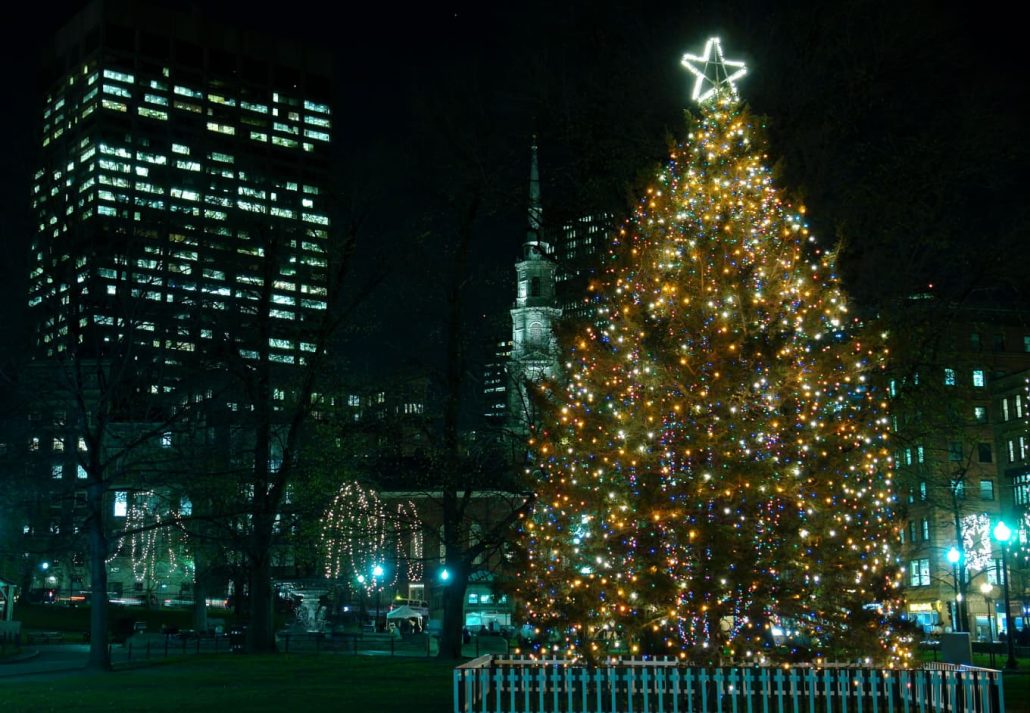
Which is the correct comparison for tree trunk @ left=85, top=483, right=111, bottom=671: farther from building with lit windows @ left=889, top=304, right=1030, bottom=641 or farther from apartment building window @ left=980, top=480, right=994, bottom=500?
apartment building window @ left=980, top=480, right=994, bottom=500

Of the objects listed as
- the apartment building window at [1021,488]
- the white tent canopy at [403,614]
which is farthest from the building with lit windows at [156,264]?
the apartment building window at [1021,488]

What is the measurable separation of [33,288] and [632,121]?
20.8 meters

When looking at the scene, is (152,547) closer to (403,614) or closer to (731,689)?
(403,614)

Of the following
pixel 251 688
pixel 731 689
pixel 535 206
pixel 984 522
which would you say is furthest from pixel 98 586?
pixel 984 522

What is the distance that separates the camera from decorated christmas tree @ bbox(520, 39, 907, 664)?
54.8 feet

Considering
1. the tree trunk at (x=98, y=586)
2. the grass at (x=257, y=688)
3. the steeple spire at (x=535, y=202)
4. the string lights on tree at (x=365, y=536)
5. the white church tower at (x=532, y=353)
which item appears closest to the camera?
the grass at (x=257, y=688)

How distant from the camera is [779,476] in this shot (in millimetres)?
16766

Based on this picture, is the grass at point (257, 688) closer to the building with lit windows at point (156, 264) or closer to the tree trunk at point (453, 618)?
the tree trunk at point (453, 618)

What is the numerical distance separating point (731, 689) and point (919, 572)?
77.6 meters

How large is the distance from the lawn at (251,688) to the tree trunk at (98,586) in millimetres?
1331

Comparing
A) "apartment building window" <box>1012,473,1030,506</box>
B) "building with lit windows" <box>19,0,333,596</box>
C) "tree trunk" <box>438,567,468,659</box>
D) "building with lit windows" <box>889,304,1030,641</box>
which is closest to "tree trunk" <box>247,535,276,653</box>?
"building with lit windows" <box>19,0,333,596</box>

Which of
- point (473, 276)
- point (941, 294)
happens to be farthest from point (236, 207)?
point (941, 294)

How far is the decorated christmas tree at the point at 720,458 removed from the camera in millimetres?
16703

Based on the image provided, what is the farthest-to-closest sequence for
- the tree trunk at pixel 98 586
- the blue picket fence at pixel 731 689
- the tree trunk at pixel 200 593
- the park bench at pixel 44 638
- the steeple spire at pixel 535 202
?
the tree trunk at pixel 200 593 < the park bench at pixel 44 638 < the steeple spire at pixel 535 202 < the tree trunk at pixel 98 586 < the blue picket fence at pixel 731 689
